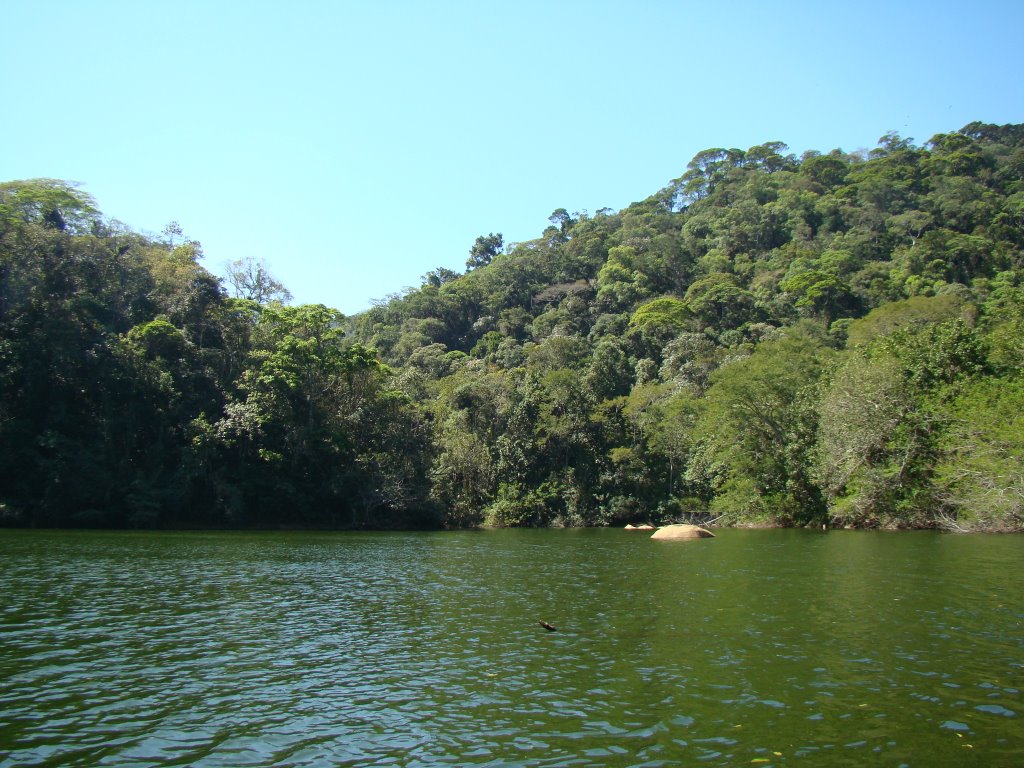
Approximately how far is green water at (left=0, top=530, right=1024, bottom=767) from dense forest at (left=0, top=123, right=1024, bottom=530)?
23.2m

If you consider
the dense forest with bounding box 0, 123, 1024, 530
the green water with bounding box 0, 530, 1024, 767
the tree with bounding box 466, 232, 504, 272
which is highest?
the tree with bounding box 466, 232, 504, 272

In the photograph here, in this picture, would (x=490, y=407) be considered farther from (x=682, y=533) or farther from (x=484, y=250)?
(x=484, y=250)

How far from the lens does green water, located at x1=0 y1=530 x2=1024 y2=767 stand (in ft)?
27.6

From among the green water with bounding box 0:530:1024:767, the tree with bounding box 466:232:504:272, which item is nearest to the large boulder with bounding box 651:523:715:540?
the green water with bounding box 0:530:1024:767

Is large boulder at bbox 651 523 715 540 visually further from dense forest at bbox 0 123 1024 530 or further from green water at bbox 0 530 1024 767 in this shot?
green water at bbox 0 530 1024 767

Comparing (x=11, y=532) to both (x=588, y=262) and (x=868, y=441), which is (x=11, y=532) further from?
(x=588, y=262)

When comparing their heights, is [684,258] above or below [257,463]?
above

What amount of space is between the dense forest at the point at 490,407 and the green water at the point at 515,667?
913 inches

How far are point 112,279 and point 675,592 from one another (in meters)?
54.5

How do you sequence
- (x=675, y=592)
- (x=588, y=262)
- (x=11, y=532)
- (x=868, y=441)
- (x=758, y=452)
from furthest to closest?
(x=588, y=262), (x=758, y=452), (x=868, y=441), (x=11, y=532), (x=675, y=592)

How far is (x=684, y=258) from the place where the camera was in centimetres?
10862

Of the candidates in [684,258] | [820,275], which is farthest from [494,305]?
[820,275]

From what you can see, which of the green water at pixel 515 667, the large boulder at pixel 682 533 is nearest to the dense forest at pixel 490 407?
the large boulder at pixel 682 533

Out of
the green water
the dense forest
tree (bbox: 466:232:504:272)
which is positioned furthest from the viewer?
tree (bbox: 466:232:504:272)
